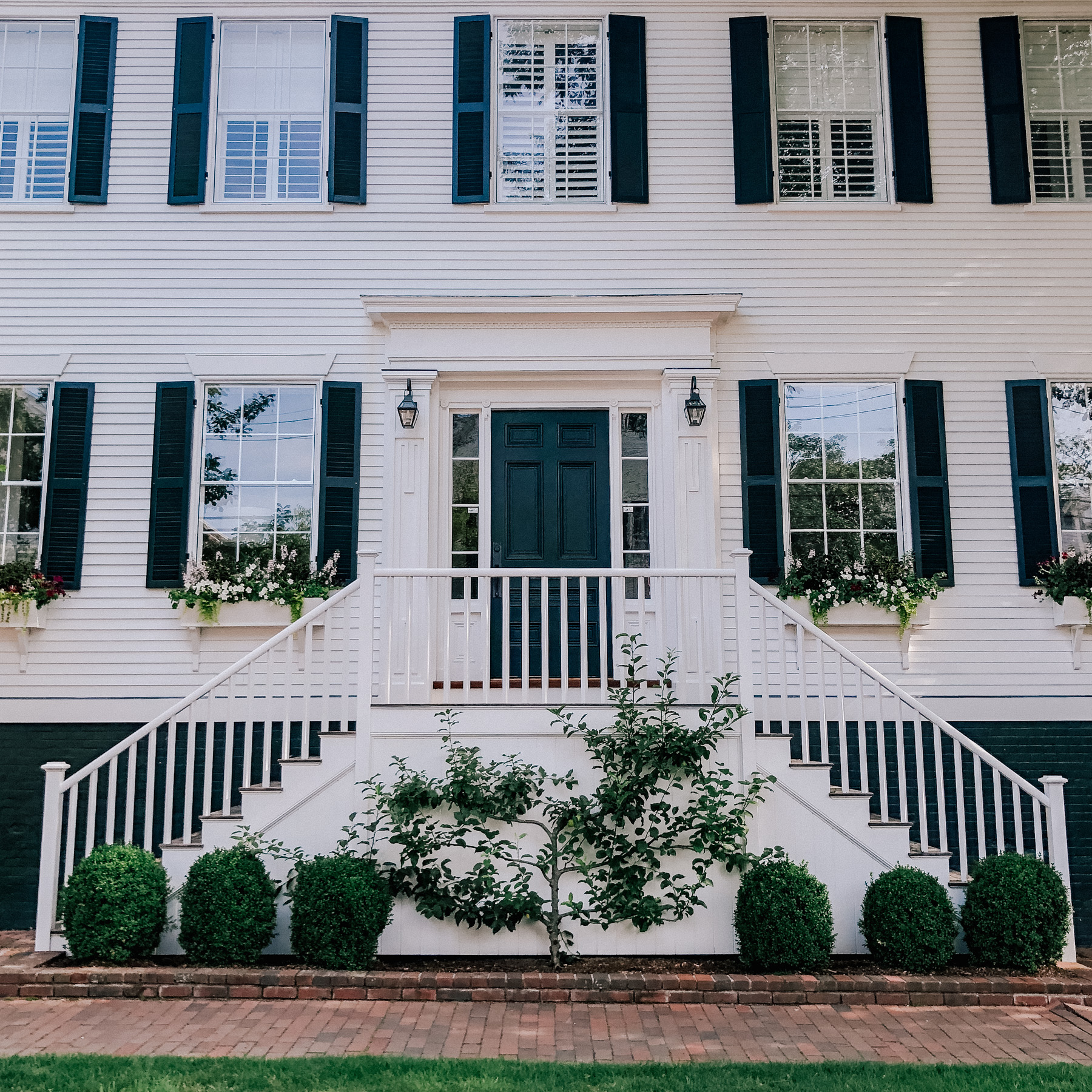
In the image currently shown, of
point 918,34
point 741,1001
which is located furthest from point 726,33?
point 741,1001

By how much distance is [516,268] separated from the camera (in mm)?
8500

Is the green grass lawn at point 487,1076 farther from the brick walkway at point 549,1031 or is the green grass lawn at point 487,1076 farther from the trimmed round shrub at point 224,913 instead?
the trimmed round shrub at point 224,913

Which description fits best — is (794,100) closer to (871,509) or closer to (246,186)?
(871,509)

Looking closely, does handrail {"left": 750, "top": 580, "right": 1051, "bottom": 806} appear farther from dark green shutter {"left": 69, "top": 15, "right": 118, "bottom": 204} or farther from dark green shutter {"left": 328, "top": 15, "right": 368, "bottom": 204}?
dark green shutter {"left": 69, "top": 15, "right": 118, "bottom": 204}

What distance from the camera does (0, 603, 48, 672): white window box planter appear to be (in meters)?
7.91

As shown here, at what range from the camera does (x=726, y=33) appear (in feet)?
29.0

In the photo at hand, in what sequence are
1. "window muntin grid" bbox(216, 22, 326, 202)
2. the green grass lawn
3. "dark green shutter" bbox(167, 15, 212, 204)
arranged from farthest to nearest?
1. "window muntin grid" bbox(216, 22, 326, 202)
2. "dark green shutter" bbox(167, 15, 212, 204)
3. the green grass lawn

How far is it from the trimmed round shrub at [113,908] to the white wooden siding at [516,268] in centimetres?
287

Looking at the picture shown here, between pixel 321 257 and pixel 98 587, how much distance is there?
325cm

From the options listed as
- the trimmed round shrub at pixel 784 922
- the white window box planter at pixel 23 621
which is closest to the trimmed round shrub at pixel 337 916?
the trimmed round shrub at pixel 784 922

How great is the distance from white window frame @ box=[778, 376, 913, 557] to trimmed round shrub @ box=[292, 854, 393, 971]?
13.8 feet

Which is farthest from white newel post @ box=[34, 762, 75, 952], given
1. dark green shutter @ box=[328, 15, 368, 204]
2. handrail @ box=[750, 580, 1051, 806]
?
dark green shutter @ box=[328, 15, 368, 204]

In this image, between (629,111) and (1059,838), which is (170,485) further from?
(1059,838)

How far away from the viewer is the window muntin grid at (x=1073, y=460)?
8.27m
